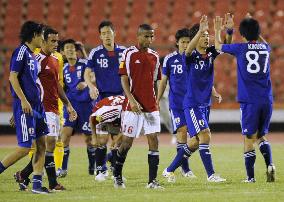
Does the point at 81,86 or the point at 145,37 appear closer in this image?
the point at 145,37

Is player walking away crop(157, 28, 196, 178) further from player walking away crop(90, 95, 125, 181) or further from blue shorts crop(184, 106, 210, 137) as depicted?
blue shorts crop(184, 106, 210, 137)

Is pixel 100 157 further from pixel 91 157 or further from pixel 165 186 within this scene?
pixel 165 186

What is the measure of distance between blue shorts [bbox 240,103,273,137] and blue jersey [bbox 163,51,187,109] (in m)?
1.84

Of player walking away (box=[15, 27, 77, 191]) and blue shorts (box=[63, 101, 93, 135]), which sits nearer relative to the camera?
player walking away (box=[15, 27, 77, 191])

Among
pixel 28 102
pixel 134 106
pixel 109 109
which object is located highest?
pixel 28 102

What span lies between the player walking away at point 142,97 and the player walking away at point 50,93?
36.6 inches

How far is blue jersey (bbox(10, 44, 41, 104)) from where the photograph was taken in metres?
9.27

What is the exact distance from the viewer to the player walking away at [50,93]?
32.8ft

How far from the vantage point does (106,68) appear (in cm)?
1194

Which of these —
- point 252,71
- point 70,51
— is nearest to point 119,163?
point 252,71

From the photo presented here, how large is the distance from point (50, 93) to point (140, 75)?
132cm

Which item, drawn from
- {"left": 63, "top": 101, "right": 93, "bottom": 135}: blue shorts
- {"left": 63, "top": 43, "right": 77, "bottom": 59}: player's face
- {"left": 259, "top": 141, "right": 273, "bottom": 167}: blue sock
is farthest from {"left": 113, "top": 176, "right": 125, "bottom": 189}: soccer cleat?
{"left": 63, "top": 43, "right": 77, "bottom": 59}: player's face

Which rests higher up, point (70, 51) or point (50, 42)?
point (50, 42)

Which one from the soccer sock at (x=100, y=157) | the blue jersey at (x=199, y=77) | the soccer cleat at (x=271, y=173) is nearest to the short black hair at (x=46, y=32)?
the blue jersey at (x=199, y=77)
